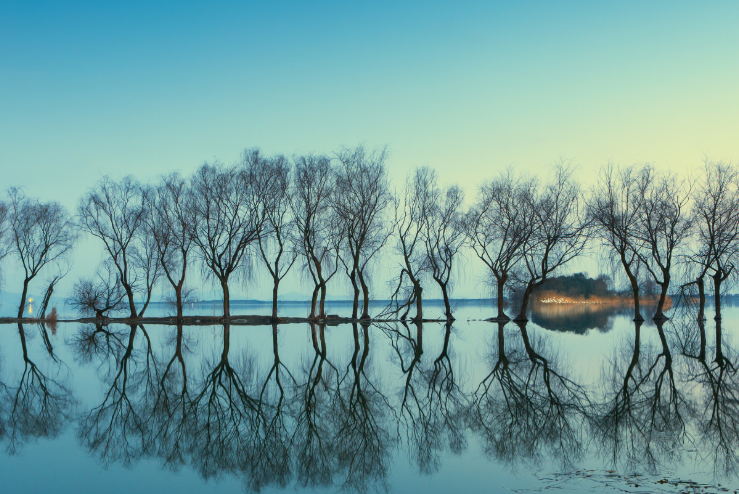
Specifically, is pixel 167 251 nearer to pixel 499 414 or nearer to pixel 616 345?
pixel 616 345

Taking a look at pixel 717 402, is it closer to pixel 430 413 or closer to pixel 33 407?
pixel 430 413

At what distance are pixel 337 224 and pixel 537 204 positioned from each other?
12594mm

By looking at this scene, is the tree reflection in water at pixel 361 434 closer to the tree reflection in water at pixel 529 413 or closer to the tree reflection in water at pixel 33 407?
the tree reflection in water at pixel 529 413

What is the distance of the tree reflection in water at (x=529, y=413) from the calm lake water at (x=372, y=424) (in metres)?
0.04

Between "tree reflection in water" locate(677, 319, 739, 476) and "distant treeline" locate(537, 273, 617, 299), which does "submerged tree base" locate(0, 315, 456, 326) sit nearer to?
"tree reflection in water" locate(677, 319, 739, 476)

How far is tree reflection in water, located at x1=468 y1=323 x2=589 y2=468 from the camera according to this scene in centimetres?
664

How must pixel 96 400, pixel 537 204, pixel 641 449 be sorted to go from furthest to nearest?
pixel 537 204, pixel 96 400, pixel 641 449

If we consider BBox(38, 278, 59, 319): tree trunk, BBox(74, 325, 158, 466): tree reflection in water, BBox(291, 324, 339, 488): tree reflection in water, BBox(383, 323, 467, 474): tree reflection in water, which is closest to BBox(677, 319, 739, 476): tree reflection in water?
BBox(383, 323, 467, 474): tree reflection in water

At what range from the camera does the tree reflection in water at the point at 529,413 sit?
664 cm

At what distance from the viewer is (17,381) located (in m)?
12.5

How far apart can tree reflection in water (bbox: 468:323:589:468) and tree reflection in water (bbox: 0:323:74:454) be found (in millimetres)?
6021

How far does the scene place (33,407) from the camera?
956cm

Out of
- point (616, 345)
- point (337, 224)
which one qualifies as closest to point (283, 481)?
point (616, 345)

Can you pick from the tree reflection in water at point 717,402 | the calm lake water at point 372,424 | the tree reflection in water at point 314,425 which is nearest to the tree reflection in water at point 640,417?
the calm lake water at point 372,424
